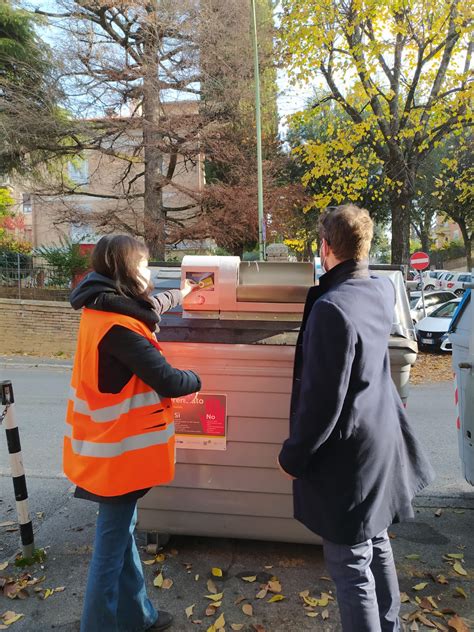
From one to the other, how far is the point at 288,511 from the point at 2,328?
1471 centimetres

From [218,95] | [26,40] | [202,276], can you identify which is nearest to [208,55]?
[218,95]

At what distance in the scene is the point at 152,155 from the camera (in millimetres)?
14078

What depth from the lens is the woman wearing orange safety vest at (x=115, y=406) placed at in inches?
76.2

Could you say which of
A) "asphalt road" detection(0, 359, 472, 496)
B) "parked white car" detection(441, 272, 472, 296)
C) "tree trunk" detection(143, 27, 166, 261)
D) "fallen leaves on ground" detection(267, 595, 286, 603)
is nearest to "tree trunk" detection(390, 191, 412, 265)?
"asphalt road" detection(0, 359, 472, 496)

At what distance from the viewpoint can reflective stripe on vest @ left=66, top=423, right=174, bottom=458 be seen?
6.44ft

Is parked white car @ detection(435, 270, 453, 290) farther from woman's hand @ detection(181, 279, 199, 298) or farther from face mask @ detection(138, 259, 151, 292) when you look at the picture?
face mask @ detection(138, 259, 151, 292)

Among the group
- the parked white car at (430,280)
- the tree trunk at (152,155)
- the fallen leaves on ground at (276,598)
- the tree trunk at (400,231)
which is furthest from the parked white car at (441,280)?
the fallen leaves on ground at (276,598)

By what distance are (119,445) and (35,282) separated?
52.2 feet

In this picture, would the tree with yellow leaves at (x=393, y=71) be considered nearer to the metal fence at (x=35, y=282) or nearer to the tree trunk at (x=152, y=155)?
the tree trunk at (x=152, y=155)

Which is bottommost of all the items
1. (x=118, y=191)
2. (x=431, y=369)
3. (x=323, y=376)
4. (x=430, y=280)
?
(x=431, y=369)

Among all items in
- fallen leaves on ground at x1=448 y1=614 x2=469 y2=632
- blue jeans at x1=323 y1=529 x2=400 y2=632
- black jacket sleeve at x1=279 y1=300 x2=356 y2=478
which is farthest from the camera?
fallen leaves on ground at x1=448 y1=614 x2=469 y2=632

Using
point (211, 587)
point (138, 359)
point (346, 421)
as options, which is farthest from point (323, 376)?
point (211, 587)

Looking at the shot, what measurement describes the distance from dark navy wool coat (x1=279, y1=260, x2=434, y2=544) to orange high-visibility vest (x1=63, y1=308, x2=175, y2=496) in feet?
1.80

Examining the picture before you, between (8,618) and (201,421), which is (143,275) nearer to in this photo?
(201,421)
